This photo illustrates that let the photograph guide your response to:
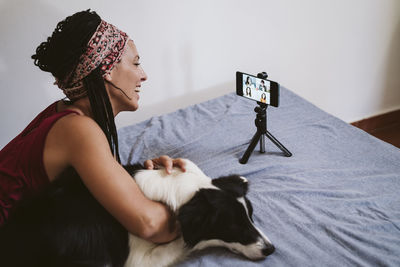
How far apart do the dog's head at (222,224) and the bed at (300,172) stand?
0.04m

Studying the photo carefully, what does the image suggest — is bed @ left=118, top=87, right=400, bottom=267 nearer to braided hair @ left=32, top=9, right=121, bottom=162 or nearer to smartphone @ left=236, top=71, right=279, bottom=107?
smartphone @ left=236, top=71, right=279, bottom=107

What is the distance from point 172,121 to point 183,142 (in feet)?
0.77

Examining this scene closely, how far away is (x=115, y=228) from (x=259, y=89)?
0.81 metres

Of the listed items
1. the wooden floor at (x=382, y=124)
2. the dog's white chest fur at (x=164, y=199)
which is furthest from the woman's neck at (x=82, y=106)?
the wooden floor at (x=382, y=124)

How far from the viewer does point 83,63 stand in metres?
0.96

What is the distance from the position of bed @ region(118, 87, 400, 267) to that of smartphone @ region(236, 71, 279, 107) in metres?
0.24

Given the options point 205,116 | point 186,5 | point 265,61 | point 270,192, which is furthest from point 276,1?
point 270,192

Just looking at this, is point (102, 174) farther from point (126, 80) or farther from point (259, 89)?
point (259, 89)

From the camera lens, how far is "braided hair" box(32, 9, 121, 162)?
940 mm

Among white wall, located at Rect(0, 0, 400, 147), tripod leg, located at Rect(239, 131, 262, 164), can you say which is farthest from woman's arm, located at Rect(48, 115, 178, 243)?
white wall, located at Rect(0, 0, 400, 147)

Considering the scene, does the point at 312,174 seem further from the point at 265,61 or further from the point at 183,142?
the point at 265,61

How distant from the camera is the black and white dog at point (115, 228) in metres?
0.90

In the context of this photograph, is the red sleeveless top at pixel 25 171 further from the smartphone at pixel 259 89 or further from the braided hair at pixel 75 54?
the smartphone at pixel 259 89

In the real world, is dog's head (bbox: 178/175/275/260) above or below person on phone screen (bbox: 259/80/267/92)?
below
